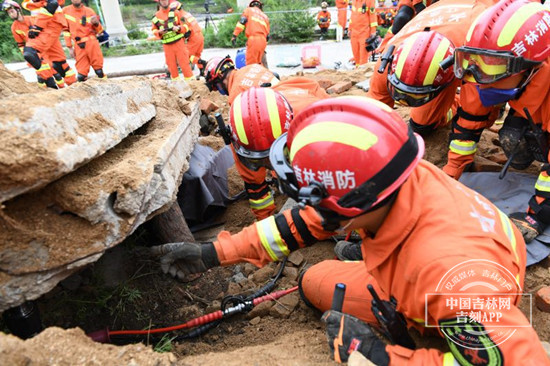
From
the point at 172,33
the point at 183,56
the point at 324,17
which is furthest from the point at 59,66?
the point at 324,17

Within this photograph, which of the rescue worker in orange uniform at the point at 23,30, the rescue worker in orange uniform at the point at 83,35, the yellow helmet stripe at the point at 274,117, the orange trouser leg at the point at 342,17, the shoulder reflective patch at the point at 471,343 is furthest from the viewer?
the orange trouser leg at the point at 342,17

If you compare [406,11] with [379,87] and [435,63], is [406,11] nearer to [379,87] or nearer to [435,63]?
[379,87]

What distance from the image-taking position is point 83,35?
9352mm

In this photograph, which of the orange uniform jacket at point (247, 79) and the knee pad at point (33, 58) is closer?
the orange uniform jacket at point (247, 79)

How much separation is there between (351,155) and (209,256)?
1.32 meters

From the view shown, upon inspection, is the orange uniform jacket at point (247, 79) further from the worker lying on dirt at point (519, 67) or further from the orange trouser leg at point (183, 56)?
the orange trouser leg at point (183, 56)

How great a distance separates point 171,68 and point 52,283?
8787 mm

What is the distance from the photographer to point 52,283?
1797 mm

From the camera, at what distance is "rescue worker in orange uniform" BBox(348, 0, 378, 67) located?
31.9ft

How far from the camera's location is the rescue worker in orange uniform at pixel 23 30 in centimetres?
816

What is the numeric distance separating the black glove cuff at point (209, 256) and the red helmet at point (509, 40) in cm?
225

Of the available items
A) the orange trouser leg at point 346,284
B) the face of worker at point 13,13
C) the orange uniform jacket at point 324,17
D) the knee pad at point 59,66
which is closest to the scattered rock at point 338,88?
the orange trouser leg at point 346,284

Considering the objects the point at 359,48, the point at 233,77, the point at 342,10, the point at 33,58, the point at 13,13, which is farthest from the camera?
the point at 342,10

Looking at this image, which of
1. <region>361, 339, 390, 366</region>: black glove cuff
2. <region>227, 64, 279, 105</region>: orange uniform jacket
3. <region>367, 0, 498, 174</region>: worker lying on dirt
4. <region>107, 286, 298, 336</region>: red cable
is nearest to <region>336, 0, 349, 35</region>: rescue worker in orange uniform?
<region>227, 64, 279, 105</region>: orange uniform jacket
